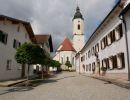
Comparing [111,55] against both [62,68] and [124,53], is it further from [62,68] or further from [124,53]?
[62,68]

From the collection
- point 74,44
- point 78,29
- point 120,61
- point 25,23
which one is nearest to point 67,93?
point 120,61

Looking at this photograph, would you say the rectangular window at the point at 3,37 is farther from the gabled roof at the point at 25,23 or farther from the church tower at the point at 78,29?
the church tower at the point at 78,29

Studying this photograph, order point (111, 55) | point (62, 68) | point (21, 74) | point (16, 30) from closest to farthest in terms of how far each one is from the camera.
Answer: point (111, 55) → point (16, 30) → point (21, 74) → point (62, 68)

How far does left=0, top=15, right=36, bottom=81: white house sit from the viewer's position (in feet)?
66.7

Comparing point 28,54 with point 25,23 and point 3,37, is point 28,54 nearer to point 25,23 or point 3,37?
point 3,37

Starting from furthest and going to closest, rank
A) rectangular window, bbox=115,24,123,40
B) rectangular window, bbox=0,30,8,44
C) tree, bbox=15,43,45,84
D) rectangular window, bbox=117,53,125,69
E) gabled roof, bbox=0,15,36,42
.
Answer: gabled roof, bbox=0,15,36,42, rectangular window, bbox=0,30,8,44, rectangular window, bbox=115,24,123,40, rectangular window, bbox=117,53,125,69, tree, bbox=15,43,45,84

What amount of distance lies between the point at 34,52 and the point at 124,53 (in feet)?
26.1

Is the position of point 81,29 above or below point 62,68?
above

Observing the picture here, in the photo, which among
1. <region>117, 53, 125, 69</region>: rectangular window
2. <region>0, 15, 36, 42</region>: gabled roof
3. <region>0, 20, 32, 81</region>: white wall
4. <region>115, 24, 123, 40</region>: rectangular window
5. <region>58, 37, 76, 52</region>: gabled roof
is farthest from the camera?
<region>58, 37, 76, 52</region>: gabled roof

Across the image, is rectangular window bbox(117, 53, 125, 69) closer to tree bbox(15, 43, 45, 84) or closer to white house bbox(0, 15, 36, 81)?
tree bbox(15, 43, 45, 84)

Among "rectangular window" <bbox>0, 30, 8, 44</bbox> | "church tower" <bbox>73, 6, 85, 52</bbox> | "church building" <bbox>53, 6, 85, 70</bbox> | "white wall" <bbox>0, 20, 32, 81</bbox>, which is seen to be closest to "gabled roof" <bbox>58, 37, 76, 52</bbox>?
"church building" <bbox>53, 6, 85, 70</bbox>

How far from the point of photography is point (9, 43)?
22812mm

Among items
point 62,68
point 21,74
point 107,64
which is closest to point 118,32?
point 107,64

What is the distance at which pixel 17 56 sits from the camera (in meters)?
17.7
